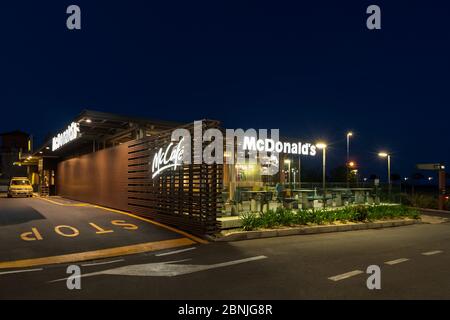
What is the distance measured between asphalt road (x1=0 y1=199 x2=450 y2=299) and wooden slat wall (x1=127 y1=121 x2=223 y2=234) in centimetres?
158

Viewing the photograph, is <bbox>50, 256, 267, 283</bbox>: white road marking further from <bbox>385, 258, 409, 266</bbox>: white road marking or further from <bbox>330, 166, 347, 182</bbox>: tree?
<bbox>330, 166, 347, 182</bbox>: tree

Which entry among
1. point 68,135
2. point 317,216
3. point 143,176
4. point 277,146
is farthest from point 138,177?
point 277,146

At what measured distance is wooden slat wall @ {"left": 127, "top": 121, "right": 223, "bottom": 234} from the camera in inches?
448

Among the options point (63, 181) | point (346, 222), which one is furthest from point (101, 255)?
point (63, 181)

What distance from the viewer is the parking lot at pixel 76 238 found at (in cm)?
875

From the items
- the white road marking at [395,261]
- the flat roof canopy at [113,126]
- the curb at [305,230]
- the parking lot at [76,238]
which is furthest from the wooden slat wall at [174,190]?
the white road marking at [395,261]

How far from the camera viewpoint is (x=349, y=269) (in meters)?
7.30

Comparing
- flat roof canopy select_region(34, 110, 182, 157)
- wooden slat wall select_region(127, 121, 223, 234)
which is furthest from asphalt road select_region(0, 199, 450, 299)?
flat roof canopy select_region(34, 110, 182, 157)

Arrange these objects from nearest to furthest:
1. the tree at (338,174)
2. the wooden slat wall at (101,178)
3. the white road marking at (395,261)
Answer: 1. the white road marking at (395,261)
2. the wooden slat wall at (101,178)
3. the tree at (338,174)

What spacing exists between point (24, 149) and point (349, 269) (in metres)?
73.9

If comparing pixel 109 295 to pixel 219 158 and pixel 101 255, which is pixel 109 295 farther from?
pixel 219 158

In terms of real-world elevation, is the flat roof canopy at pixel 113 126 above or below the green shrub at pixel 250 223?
above

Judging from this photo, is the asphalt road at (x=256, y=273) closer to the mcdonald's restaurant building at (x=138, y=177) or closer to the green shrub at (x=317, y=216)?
the green shrub at (x=317, y=216)

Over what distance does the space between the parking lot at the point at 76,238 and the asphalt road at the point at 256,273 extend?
0.62m
